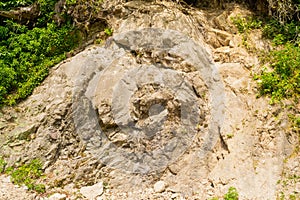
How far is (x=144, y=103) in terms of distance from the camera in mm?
6480

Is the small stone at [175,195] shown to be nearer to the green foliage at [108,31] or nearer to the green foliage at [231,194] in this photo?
the green foliage at [231,194]

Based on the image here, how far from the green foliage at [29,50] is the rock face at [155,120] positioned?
276 mm

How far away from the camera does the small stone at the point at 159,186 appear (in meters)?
5.76

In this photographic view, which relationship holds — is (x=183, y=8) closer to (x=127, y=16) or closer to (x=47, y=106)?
(x=127, y=16)

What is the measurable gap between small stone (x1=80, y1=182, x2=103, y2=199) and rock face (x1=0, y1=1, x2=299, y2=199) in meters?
0.10

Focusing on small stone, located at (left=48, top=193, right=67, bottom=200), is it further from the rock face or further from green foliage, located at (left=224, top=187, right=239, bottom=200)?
green foliage, located at (left=224, top=187, right=239, bottom=200)

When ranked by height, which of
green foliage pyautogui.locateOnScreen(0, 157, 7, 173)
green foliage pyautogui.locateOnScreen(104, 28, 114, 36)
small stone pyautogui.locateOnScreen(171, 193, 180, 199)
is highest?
green foliage pyautogui.locateOnScreen(104, 28, 114, 36)

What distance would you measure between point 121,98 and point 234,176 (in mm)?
2548

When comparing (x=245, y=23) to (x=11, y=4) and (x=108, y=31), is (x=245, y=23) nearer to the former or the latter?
(x=108, y=31)

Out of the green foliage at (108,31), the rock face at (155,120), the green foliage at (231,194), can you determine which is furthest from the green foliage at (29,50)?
the green foliage at (231,194)

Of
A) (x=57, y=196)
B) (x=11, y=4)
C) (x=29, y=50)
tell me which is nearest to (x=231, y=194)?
(x=57, y=196)

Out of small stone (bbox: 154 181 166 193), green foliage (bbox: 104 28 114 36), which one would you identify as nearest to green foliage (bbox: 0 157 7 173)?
small stone (bbox: 154 181 166 193)

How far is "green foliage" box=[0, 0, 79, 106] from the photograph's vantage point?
7.22 metres

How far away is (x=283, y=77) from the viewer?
20.5 ft
